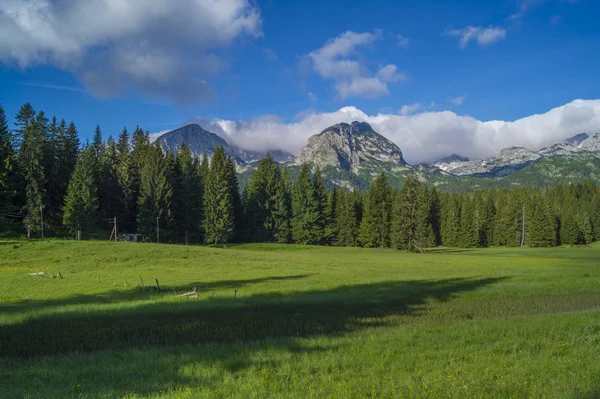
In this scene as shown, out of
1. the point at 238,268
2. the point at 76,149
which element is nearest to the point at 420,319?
the point at 238,268

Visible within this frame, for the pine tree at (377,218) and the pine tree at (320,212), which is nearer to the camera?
the pine tree at (377,218)

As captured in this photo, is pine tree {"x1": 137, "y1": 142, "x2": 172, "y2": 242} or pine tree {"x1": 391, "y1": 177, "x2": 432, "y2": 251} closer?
pine tree {"x1": 137, "y1": 142, "x2": 172, "y2": 242}

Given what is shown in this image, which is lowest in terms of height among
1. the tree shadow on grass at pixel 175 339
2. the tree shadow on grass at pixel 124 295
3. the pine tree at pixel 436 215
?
the tree shadow on grass at pixel 124 295

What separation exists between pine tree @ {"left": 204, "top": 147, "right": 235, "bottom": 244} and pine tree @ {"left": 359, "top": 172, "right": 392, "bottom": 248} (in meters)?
32.8

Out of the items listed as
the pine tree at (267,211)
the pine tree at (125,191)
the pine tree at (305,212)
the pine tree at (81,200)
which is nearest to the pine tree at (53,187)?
the pine tree at (81,200)

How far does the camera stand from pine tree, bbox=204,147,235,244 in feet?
277

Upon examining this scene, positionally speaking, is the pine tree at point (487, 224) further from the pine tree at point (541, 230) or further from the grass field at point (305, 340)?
the grass field at point (305, 340)

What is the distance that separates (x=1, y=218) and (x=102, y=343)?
63262 millimetres

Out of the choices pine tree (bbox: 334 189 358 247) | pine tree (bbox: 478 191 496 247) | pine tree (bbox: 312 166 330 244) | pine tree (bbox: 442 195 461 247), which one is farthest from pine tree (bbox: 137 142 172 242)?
pine tree (bbox: 478 191 496 247)

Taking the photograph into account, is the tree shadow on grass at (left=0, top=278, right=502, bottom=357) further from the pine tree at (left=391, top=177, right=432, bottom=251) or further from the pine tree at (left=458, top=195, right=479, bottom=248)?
the pine tree at (left=458, top=195, right=479, bottom=248)

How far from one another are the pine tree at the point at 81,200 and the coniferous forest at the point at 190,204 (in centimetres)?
19

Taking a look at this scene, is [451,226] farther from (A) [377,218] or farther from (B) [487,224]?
(A) [377,218]

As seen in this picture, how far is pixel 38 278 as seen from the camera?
34.0 metres

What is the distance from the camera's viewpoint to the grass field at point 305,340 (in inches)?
343
